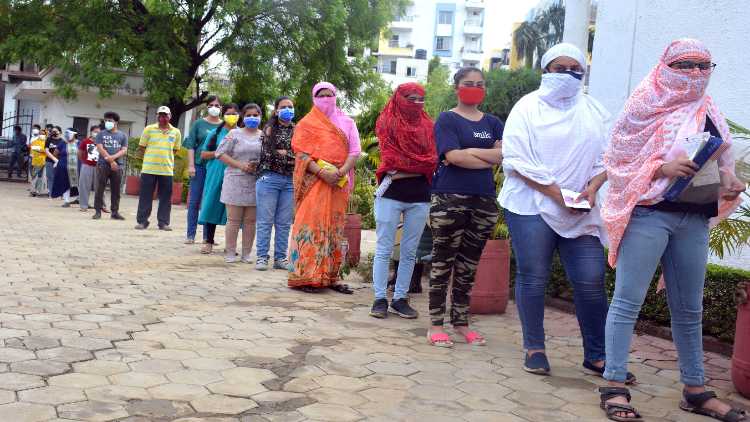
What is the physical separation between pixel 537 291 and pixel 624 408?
982 millimetres

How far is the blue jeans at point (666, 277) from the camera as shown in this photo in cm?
392

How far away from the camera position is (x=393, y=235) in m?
6.18

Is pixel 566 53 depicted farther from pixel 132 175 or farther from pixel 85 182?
pixel 132 175

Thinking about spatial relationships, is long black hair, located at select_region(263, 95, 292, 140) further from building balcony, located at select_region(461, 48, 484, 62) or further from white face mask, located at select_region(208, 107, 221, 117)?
building balcony, located at select_region(461, 48, 484, 62)

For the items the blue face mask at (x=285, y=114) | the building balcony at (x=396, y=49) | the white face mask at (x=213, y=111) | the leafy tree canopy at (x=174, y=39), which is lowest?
the blue face mask at (x=285, y=114)

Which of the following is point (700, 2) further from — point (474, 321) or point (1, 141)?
point (1, 141)

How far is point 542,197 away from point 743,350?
1362 mm

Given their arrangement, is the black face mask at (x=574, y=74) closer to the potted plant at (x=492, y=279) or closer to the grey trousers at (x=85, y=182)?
the potted plant at (x=492, y=279)

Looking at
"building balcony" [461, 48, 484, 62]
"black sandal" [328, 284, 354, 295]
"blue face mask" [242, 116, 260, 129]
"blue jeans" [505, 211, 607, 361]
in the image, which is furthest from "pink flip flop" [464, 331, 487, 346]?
"building balcony" [461, 48, 484, 62]

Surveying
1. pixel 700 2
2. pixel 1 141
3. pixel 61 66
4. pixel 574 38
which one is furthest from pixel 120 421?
pixel 1 141

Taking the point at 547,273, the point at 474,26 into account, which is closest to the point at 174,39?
the point at 547,273

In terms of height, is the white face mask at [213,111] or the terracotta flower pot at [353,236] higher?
the white face mask at [213,111]

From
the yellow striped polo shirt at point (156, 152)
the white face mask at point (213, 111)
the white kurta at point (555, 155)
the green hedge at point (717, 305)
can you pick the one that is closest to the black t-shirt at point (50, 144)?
the yellow striped polo shirt at point (156, 152)

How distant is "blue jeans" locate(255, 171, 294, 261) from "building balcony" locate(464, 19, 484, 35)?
252ft
